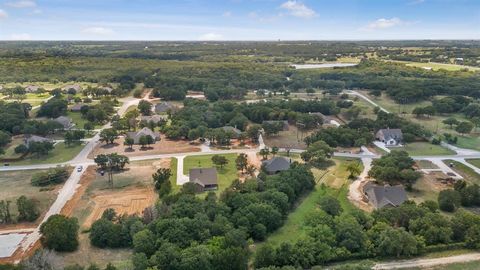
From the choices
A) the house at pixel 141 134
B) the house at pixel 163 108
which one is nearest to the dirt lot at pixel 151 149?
the house at pixel 141 134

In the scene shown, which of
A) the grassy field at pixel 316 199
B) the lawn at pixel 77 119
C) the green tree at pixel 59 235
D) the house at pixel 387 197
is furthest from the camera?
the lawn at pixel 77 119

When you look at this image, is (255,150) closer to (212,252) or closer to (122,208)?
(122,208)

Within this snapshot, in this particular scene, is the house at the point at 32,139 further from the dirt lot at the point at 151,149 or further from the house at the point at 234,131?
the house at the point at 234,131

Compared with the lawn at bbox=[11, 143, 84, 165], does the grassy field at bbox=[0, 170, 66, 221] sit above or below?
below

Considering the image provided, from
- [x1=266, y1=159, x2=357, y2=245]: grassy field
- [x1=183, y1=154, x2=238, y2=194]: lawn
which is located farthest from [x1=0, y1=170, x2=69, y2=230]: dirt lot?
[x1=266, y1=159, x2=357, y2=245]: grassy field

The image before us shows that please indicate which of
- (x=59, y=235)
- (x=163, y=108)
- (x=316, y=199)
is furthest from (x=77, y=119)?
(x=316, y=199)

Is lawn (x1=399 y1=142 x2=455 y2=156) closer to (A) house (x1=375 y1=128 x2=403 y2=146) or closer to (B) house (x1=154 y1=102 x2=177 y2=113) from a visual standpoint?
(A) house (x1=375 y1=128 x2=403 y2=146)

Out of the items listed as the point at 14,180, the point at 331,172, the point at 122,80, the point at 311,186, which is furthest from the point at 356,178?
the point at 122,80
